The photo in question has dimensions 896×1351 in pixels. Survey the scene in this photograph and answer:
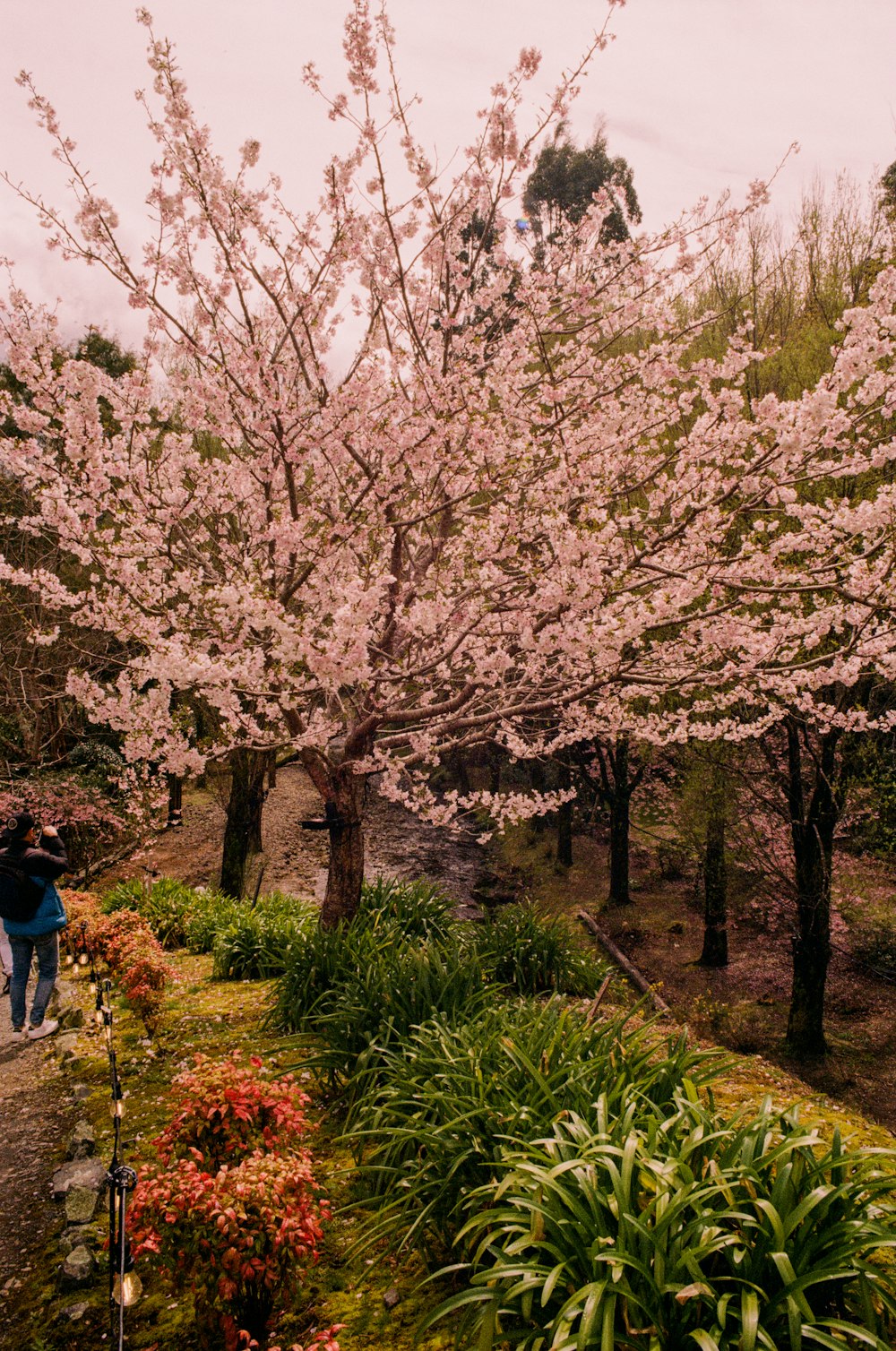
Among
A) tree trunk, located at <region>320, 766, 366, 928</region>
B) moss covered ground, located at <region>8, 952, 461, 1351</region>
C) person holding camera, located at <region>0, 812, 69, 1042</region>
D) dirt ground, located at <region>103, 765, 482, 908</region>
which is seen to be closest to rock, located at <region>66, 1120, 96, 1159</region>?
moss covered ground, located at <region>8, 952, 461, 1351</region>

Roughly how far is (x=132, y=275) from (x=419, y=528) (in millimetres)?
3341

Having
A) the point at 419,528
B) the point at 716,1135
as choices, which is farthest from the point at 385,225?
the point at 716,1135

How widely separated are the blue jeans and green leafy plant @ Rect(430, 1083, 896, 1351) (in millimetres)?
5038

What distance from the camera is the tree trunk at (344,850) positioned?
6.96m

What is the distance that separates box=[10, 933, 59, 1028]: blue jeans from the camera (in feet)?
21.1

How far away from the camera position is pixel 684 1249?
97.7 inches

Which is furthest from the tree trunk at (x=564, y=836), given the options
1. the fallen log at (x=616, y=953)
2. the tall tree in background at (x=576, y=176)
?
the tall tree in background at (x=576, y=176)

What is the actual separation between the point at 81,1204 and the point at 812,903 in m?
9.05

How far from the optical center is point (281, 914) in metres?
9.73

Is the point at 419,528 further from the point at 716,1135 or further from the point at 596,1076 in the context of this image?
the point at 716,1135

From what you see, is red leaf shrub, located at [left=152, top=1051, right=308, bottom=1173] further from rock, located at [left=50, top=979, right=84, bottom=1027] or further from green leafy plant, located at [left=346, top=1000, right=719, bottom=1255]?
rock, located at [left=50, top=979, right=84, bottom=1027]

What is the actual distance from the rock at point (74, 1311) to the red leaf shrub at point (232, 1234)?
27.5 inches

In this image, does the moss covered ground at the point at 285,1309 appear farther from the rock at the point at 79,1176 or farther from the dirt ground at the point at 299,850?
the dirt ground at the point at 299,850

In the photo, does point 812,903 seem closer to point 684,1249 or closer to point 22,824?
point 684,1249
